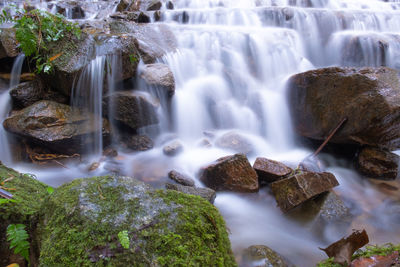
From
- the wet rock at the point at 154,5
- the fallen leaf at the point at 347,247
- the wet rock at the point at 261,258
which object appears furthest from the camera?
the wet rock at the point at 154,5

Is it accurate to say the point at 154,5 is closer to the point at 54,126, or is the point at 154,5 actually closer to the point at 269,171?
the point at 54,126

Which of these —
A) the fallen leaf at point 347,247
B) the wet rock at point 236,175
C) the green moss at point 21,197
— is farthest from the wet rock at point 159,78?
the fallen leaf at point 347,247

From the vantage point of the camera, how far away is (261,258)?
2.45 meters

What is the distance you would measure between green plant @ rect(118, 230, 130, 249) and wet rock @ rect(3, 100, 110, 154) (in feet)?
12.8

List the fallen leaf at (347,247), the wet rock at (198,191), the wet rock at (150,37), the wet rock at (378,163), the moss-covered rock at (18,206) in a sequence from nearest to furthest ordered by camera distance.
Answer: the fallen leaf at (347,247), the moss-covered rock at (18,206), the wet rock at (198,191), the wet rock at (378,163), the wet rock at (150,37)

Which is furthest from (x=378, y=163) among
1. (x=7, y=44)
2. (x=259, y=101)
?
(x=7, y=44)

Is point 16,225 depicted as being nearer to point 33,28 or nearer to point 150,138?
point 150,138

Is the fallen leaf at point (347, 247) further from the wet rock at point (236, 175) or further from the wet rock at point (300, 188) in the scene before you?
the wet rock at point (236, 175)

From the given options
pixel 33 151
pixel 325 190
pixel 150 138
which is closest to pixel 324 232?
pixel 325 190

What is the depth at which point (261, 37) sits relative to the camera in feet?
27.0

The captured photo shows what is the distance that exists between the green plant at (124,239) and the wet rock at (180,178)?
2.82 meters

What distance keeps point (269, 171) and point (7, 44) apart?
19.4 feet

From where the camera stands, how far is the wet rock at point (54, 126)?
442 centimetres

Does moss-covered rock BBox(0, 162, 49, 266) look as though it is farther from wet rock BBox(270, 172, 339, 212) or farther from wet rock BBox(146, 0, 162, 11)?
wet rock BBox(146, 0, 162, 11)
